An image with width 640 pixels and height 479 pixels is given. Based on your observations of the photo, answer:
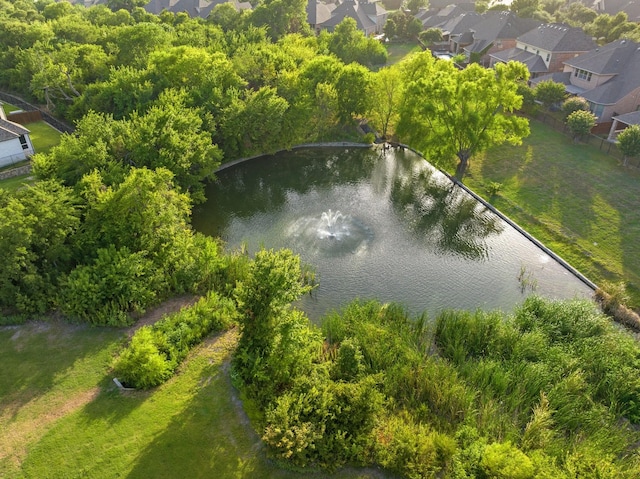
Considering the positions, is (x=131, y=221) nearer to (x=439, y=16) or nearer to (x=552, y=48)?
(x=552, y=48)

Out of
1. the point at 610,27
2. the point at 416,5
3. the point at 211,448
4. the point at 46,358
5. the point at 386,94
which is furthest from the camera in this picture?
the point at 416,5

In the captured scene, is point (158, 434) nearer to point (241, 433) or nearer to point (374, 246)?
point (241, 433)

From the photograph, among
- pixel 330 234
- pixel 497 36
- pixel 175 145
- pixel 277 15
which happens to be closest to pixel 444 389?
pixel 330 234

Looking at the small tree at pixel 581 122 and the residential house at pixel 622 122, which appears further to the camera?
the small tree at pixel 581 122

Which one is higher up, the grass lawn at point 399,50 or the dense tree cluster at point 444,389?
the grass lawn at point 399,50

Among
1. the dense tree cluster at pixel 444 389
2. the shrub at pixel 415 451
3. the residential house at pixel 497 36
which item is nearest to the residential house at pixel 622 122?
the residential house at pixel 497 36

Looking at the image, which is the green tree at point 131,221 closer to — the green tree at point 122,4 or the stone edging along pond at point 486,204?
the stone edging along pond at point 486,204
